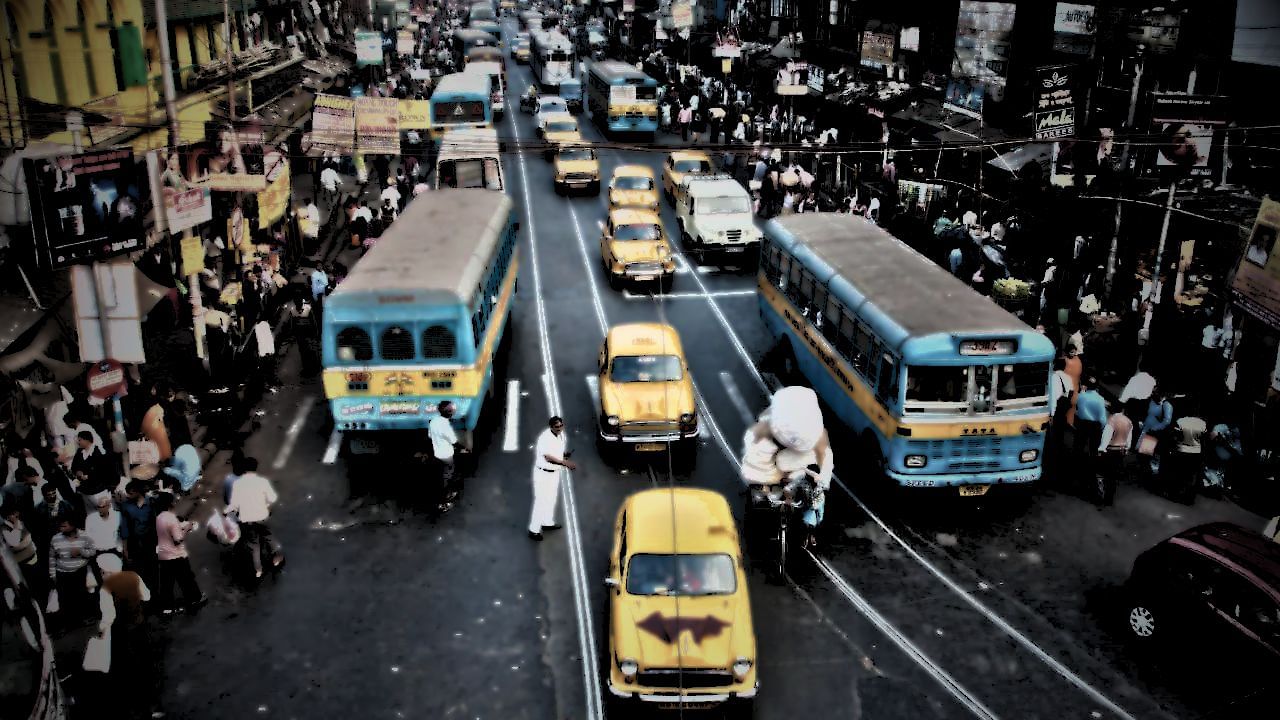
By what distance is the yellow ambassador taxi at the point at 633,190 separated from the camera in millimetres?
29422

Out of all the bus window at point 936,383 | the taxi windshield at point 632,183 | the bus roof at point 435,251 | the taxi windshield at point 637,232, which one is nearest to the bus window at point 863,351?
the bus window at point 936,383

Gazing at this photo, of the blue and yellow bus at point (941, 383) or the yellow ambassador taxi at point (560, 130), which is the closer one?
the blue and yellow bus at point (941, 383)

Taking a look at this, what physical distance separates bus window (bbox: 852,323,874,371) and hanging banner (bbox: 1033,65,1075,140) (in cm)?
779

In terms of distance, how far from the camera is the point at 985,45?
26.9 meters

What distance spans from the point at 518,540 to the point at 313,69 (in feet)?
107

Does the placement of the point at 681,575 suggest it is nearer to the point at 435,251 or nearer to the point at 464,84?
the point at 435,251

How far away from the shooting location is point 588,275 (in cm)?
2580

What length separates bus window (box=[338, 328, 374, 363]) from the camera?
548 inches

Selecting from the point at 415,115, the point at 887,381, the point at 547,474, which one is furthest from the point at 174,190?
the point at 415,115

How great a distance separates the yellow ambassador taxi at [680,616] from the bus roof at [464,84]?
2974cm

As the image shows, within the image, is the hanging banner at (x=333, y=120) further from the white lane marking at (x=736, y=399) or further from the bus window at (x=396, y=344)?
the white lane marking at (x=736, y=399)

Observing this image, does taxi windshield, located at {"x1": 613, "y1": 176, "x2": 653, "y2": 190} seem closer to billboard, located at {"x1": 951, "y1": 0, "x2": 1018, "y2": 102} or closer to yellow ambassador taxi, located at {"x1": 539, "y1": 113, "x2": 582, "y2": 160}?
yellow ambassador taxi, located at {"x1": 539, "y1": 113, "x2": 582, "y2": 160}

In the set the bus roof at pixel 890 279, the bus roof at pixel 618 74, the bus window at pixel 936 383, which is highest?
the bus roof at pixel 618 74

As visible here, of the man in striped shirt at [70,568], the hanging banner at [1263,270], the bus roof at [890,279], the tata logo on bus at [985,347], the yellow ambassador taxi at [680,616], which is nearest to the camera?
the yellow ambassador taxi at [680,616]
